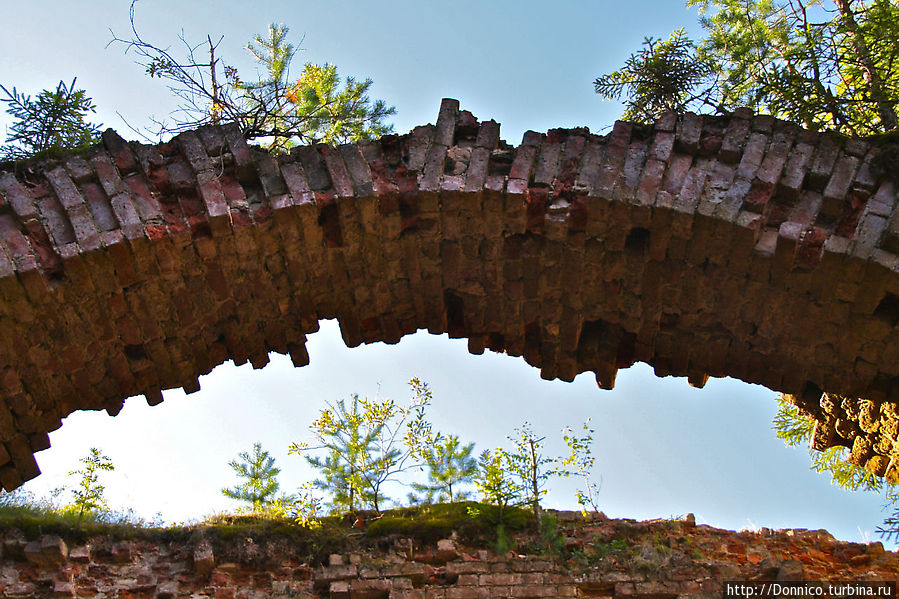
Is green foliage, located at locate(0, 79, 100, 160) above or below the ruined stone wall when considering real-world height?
above

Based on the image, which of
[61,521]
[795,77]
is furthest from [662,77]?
[61,521]

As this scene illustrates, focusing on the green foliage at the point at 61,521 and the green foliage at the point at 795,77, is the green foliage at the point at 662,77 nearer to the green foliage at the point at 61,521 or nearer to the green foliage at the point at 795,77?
the green foliage at the point at 795,77

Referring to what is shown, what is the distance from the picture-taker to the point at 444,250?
18.6 ft

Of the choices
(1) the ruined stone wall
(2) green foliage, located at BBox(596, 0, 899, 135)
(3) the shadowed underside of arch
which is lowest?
(1) the ruined stone wall

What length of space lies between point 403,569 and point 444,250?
178 cm

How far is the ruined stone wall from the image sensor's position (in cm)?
550

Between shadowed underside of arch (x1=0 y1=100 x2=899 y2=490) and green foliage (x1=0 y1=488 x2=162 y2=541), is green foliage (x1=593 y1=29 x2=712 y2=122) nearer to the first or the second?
shadowed underside of arch (x1=0 y1=100 x2=899 y2=490)

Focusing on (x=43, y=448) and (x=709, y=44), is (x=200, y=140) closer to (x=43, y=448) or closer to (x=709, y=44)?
(x=43, y=448)

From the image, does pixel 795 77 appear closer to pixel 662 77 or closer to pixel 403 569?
pixel 662 77

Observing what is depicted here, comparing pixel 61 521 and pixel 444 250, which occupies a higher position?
pixel 444 250

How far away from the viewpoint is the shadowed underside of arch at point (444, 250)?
16.8 feet

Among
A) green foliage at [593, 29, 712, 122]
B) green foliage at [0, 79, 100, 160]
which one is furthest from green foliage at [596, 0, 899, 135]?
green foliage at [0, 79, 100, 160]

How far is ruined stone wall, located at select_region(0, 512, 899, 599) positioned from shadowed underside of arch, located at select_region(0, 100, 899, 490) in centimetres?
58

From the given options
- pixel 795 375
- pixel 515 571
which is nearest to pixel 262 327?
pixel 515 571
